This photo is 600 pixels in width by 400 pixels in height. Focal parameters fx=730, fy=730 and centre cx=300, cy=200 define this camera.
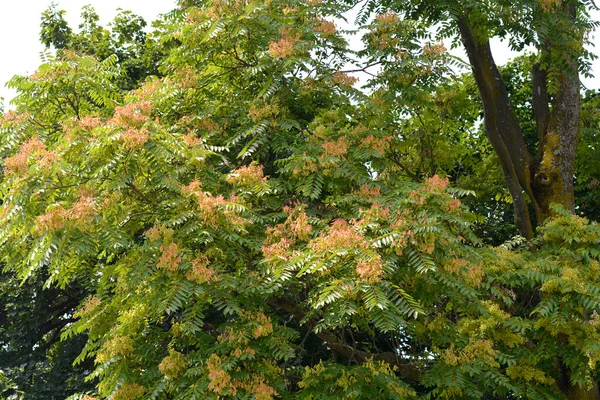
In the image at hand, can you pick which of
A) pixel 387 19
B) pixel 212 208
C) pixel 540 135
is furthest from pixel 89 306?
pixel 540 135

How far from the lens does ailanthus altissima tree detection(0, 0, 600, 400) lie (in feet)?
23.3

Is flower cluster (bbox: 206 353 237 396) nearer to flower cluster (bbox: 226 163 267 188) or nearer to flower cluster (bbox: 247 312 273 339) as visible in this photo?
flower cluster (bbox: 247 312 273 339)

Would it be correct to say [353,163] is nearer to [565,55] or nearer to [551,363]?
[551,363]

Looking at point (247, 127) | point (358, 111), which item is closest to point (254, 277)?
point (247, 127)

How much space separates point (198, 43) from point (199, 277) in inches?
139

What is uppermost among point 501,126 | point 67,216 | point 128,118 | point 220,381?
point 501,126

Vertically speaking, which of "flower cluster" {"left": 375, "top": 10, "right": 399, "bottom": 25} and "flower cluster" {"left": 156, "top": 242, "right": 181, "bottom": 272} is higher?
"flower cluster" {"left": 375, "top": 10, "right": 399, "bottom": 25}

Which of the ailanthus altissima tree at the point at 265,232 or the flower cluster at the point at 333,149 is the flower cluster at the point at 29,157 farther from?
the flower cluster at the point at 333,149

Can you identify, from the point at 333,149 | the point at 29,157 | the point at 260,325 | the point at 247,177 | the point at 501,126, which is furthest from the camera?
the point at 501,126

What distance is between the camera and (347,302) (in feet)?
21.1

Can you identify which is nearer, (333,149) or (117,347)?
(117,347)

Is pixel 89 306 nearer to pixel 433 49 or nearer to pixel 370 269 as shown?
pixel 370 269

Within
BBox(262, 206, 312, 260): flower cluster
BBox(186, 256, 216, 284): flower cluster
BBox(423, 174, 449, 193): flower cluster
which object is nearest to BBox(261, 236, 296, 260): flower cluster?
BBox(262, 206, 312, 260): flower cluster

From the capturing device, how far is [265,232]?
25.8 feet
